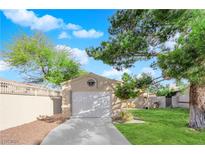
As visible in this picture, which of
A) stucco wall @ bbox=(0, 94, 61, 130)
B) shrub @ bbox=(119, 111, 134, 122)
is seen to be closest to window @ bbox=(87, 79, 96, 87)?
stucco wall @ bbox=(0, 94, 61, 130)

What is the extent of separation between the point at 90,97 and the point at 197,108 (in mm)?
3552

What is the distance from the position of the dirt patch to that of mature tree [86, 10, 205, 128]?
7.76 feet

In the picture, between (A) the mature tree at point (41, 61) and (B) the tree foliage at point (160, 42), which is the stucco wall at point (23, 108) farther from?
(B) the tree foliage at point (160, 42)

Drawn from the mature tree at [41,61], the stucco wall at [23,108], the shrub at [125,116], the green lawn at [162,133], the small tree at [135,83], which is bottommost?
the green lawn at [162,133]

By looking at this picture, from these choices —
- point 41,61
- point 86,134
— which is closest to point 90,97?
point 41,61

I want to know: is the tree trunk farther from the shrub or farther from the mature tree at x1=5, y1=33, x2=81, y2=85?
the mature tree at x1=5, y1=33, x2=81, y2=85

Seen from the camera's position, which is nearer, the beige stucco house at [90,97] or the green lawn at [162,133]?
the green lawn at [162,133]

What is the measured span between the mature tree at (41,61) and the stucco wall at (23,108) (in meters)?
0.70

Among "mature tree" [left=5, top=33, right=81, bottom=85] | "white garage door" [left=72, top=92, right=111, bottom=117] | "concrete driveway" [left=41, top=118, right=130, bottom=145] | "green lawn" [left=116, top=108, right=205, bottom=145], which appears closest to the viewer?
"concrete driveway" [left=41, top=118, right=130, bottom=145]

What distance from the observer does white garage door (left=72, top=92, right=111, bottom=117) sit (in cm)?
1085

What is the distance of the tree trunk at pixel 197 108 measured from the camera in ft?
30.0

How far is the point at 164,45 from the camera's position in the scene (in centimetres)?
855

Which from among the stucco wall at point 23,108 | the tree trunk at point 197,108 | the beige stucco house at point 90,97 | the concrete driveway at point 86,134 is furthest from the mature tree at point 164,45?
the stucco wall at point 23,108

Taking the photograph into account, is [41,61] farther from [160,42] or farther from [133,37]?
[160,42]
